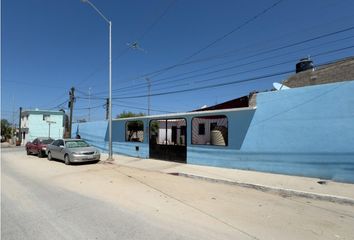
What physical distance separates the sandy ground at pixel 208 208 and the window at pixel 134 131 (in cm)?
931

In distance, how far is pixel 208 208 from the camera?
666cm

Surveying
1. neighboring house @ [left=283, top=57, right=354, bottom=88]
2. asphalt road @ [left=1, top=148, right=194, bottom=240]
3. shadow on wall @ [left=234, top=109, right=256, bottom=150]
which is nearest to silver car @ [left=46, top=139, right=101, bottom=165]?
asphalt road @ [left=1, top=148, right=194, bottom=240]

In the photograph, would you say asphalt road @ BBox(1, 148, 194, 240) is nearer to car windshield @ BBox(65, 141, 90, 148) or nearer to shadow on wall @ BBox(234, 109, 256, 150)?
shadow on wall @ BBox(234, 109, 256, 150)

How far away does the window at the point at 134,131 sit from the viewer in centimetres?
1992

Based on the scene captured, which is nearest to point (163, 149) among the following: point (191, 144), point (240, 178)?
point (191, 144)

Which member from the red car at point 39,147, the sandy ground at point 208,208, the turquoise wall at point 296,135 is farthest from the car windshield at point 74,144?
the turquoise wall at point 296,135

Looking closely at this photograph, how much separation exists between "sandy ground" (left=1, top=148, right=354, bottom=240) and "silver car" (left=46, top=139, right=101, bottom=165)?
199 inches

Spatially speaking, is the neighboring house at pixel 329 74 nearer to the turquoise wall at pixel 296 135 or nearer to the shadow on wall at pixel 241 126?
the turquoise wall at pixel 296 135

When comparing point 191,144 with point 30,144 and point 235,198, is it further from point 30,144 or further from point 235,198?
point 30,144

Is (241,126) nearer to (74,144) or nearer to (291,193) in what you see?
(291,193)

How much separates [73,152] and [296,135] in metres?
11.6

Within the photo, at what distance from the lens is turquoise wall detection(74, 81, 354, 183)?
31.1 feet

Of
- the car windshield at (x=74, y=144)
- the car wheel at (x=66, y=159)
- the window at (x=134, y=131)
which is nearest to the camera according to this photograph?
the car wheel at (x=66, y=159)

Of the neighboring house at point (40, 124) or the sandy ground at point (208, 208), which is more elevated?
the neighboring house at point (40, 124)
